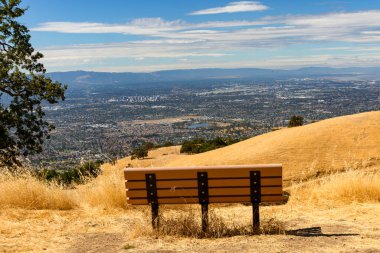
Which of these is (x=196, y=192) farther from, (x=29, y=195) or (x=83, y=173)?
(x=83, y=173)

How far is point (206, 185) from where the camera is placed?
21.5 feet

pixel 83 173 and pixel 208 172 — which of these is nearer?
pixel 208 172

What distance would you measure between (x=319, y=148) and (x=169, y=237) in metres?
8.39

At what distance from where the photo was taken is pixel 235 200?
654 cm

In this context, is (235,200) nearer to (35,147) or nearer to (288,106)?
(35,147)

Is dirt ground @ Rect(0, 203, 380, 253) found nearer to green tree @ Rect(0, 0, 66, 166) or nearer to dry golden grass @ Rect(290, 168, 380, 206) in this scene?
dry golden grass @ Rect(290, 168, 380, 206)

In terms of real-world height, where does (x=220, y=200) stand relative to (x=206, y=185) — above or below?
below

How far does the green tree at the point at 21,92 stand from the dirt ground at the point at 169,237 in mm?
7798

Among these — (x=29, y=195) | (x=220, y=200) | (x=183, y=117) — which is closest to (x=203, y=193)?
(x=220, y=200)

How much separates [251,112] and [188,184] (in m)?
136

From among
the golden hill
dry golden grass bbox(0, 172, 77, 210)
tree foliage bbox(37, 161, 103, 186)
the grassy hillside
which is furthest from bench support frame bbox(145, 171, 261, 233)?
the golden hill

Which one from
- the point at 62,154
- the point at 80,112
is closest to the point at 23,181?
the point at 62,154

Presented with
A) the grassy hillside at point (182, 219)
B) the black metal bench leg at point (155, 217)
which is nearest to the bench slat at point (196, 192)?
the black metal bench leg at point (155, 217)

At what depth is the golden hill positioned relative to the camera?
12.5 m
